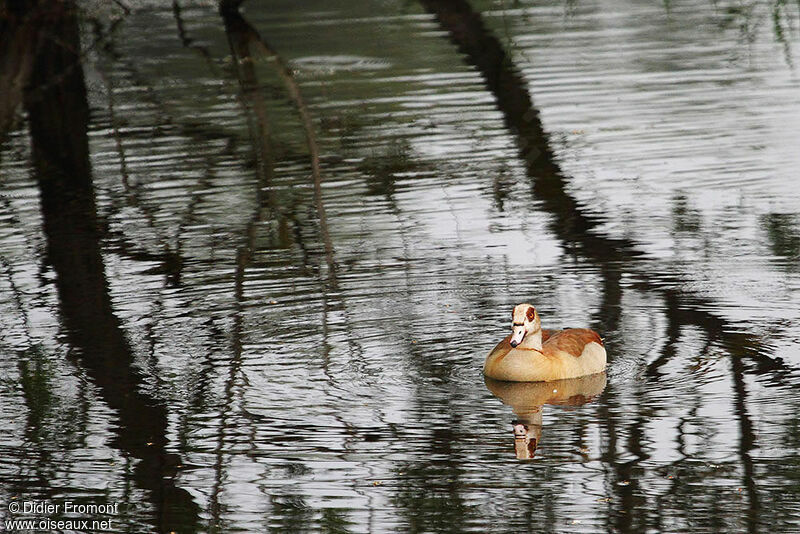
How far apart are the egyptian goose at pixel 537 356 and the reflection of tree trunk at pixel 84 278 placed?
209cm

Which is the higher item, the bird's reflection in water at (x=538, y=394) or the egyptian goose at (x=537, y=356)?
the egyptian goose at (x=537, y=356)

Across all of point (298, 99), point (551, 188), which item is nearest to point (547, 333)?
point (551, 188)

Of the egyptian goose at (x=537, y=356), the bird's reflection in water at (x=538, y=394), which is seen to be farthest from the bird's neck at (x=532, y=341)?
the bird's reflection in water at (x=538, y=394)

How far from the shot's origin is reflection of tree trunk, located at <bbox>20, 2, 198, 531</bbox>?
27.0 ft

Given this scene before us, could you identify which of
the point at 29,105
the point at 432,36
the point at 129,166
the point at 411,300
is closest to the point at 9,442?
the point at 411,300

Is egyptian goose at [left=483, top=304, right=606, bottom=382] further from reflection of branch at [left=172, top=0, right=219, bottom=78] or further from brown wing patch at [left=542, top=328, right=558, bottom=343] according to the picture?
reflection of branch at [left=172, top=0, right=219, bottom=78]

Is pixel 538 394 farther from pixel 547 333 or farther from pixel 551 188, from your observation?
pixel 551 188

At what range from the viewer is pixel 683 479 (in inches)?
302

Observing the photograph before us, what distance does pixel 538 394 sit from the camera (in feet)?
30.6

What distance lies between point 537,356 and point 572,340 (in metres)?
0.27

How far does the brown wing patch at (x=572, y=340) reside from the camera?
371 inches

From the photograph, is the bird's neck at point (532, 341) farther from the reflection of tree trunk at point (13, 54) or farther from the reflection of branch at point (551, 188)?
the reflection of tree trunk at point (13, 54)

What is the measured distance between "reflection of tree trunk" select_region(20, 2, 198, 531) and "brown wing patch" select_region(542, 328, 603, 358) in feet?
8.03

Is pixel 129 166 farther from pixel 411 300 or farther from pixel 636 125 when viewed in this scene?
pixel 411 300
